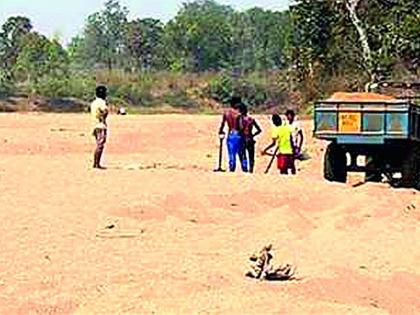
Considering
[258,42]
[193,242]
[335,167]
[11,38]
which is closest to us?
[193,242]

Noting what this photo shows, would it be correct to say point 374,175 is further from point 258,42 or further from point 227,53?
point 258,42

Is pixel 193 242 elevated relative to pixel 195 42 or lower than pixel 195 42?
lower

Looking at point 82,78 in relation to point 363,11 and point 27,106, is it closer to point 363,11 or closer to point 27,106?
point 27,106

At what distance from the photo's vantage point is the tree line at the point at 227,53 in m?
31.9

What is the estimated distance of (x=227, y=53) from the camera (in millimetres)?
95688

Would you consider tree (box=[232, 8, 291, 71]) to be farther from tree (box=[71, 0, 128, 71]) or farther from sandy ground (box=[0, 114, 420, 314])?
sandy ground (box=[0, 114, 420, 314])

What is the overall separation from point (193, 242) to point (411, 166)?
7.64m

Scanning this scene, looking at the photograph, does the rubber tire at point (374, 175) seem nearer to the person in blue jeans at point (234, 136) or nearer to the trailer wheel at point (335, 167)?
the trailer wheel at point (335, 167)

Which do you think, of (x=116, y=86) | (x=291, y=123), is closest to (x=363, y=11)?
(x=291, y=123)

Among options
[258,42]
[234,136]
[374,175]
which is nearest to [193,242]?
[234,136]

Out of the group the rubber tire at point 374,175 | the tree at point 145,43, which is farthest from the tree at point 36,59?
the rubber tire at point 374,175

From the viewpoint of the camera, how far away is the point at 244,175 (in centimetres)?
1789

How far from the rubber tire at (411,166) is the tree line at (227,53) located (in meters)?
10.3

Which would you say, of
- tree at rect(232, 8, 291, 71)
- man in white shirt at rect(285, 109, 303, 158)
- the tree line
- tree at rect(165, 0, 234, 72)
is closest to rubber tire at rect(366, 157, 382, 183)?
man in white shirt at rect(285, 109, 303, 158)
